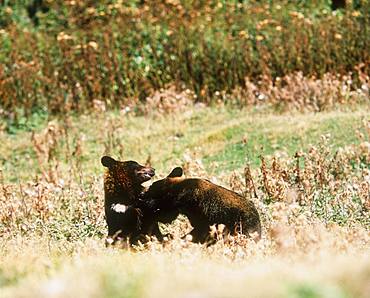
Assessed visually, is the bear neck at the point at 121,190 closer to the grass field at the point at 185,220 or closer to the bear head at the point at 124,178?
the bear head at the point at 124,178

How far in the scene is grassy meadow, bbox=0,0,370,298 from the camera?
4012 mm

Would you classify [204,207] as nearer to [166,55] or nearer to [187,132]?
[187,132]

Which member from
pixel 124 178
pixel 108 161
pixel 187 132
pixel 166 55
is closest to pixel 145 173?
pixel 124 178

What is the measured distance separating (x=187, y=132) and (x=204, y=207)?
20.5 ft

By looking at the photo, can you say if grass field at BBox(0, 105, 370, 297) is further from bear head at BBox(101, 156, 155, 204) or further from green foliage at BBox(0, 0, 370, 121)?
green foliage at BBox(0, 0, 370, 121)

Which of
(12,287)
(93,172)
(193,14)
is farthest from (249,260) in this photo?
(193,14)

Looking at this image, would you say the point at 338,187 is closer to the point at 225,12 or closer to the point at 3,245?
the point at 3,245

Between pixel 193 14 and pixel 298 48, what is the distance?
263cm

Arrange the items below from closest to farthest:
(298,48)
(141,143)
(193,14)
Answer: (141,143) < (298,48) < (193,14)

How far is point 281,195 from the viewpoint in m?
8.21

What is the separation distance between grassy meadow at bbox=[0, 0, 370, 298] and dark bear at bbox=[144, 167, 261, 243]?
0.72 ft

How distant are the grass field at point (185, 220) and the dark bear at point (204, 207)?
0.18 metres

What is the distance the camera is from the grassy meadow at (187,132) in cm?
401

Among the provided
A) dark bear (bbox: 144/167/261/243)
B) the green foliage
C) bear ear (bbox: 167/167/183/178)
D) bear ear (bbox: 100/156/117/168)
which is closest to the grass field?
dark bear (bbox: 144/167/261/243)
